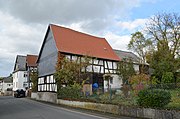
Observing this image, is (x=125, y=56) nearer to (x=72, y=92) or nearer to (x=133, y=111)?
(x=72, y=92)

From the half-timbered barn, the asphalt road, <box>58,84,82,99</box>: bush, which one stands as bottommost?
the asphalt road

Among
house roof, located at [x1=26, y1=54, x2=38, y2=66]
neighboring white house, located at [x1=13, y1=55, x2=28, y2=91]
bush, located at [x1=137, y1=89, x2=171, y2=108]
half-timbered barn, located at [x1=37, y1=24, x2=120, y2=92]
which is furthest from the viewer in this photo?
neighboring white house, located at [x1=13, y1=55, x2=28, y2=91]

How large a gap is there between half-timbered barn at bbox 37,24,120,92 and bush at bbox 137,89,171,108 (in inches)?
760

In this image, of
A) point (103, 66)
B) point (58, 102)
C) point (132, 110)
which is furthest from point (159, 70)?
point (132, 110)

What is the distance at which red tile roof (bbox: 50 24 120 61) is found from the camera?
107ft

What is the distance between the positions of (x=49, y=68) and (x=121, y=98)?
20.1 metres

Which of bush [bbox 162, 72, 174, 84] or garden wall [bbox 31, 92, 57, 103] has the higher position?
bush [bbox 162, 72, 174, 84]

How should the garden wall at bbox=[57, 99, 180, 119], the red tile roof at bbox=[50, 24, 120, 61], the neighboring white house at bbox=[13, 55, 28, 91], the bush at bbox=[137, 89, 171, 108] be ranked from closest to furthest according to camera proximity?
the garden wall at bbox=[57, 99, 180, 119] < the bush at bbox=[137, 89, 171, 108] < the red tile roof at bbox=[50, 24, 120, 61] < the neighboring white house at bbox=[13, 55, 28, 91]

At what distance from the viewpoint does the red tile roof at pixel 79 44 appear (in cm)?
3275

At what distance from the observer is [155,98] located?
40.4 feet

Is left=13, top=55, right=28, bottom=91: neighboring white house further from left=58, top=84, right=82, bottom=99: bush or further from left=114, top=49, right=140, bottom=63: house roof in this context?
left=58, top=84, right=82, bottom=99: bush

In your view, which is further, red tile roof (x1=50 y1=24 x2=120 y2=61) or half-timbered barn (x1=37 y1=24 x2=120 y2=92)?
red tile roof (x1=50 y1=24 x2=120 y2=61)

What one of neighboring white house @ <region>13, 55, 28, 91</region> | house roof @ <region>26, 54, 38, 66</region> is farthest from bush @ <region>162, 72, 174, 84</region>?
neighboring white house @ <region>13, 55, 28, 91</region>

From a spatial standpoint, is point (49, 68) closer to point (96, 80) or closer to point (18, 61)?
point (96, 80)
